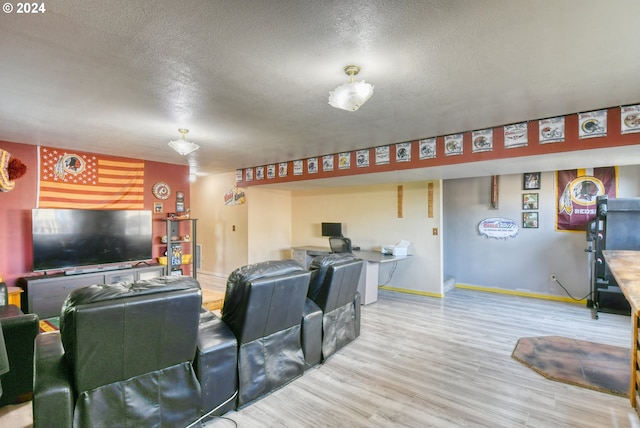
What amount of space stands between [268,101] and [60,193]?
13.6 ft

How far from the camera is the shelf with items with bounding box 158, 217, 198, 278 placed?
5.93m

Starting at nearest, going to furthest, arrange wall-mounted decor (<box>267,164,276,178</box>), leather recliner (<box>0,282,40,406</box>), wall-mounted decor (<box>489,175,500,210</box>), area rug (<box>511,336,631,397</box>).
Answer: leather recliner (<box>0,282,40,406</box>) → area rug (<box>511,336,631,397</box>) → wall-mounted decor (<box>489,175,500,210</box>) → wall-mounted decor (<box>267,164,276,178</box>)

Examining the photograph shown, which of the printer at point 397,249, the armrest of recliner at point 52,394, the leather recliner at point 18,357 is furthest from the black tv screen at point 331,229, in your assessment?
the armrest of recliner at point 52,394

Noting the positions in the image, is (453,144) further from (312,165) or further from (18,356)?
(18,356)

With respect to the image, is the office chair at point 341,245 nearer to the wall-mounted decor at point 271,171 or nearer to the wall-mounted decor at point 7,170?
the wall-mounted decor at point 271,171

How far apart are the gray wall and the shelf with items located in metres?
4.98

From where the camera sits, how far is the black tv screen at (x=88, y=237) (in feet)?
15.0

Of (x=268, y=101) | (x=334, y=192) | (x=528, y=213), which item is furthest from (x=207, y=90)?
(x=528, y=213)

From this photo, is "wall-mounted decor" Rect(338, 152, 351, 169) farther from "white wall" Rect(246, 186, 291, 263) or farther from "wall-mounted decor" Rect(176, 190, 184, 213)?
"wall-mounted decor" Rect(176, 190, 184, 213)

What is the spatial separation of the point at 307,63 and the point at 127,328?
Result: 1.96 m

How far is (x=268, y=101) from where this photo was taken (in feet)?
9.58

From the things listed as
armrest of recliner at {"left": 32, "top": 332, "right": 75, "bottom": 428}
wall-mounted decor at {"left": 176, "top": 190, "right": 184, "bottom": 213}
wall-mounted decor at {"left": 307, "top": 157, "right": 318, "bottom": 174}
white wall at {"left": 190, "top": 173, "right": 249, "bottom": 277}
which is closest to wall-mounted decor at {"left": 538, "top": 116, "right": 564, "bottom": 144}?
wall-mounted decor at {"left": 307, "top": 157, "right": 318, "bottom": 174}

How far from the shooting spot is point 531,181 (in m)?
5.52

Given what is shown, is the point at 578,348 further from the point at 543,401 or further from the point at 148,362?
the point at 148,362
